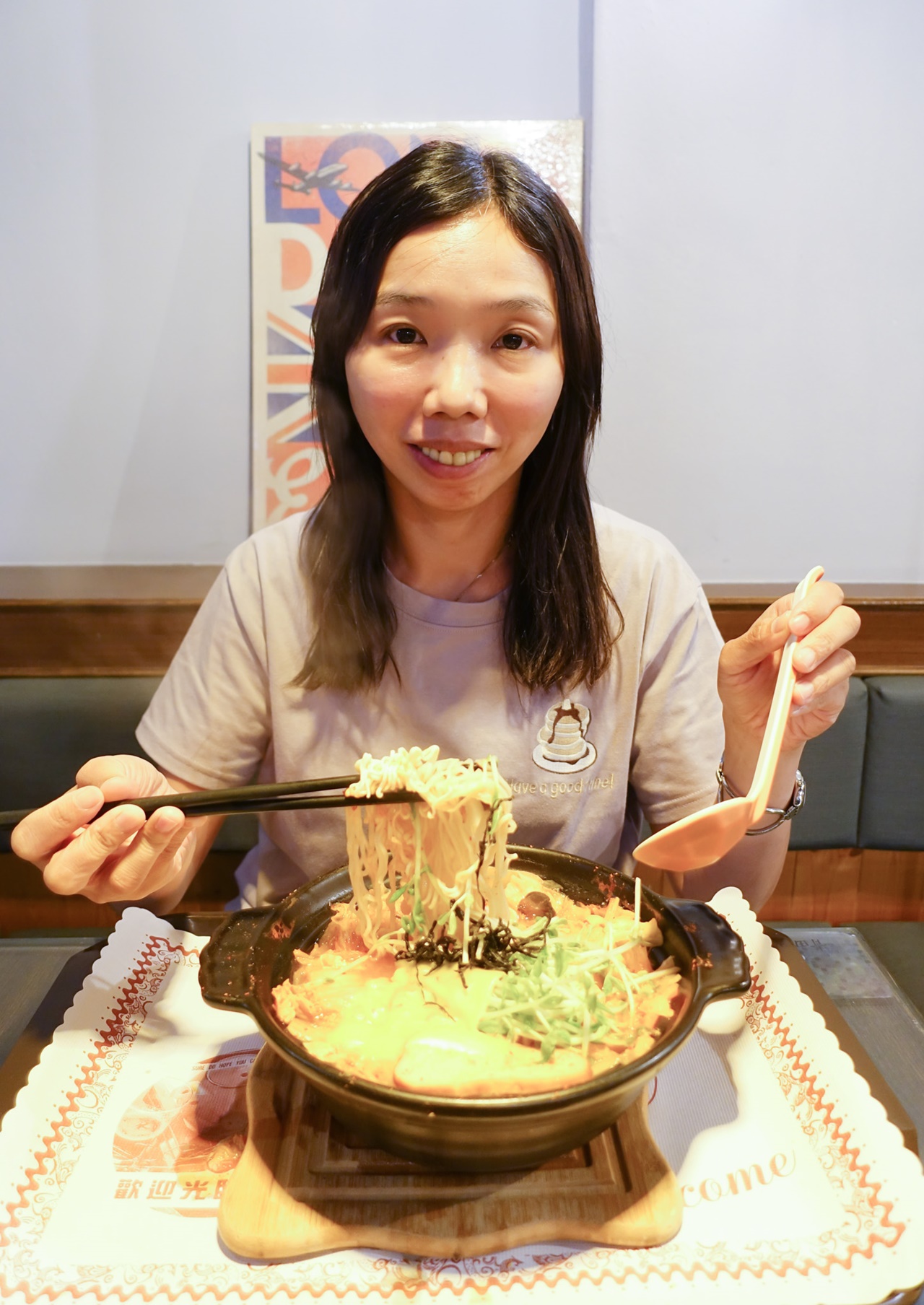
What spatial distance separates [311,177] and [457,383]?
760mm

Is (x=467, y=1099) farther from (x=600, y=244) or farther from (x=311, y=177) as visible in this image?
(x=311, y=177)

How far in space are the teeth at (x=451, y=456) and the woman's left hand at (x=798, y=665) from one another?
0.51 meters

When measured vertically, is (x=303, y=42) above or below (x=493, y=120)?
above

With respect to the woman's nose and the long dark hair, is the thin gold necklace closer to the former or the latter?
the long dark hair

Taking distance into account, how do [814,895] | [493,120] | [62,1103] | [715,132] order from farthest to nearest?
[814,895], [493,120], [715,132], [62,1103]

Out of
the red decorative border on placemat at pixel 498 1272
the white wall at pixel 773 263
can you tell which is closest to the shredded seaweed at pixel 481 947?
the red decorative border on placemat at pixel 498 1272

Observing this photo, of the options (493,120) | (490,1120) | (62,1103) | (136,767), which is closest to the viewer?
(490,1120)

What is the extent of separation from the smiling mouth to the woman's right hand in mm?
653

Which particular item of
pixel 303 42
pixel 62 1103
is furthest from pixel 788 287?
pixel 62 1103

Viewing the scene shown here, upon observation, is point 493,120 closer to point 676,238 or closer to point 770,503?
point 676,238

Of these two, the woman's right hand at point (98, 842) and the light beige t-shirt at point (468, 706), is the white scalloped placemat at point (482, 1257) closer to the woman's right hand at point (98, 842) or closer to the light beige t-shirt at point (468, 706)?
the woman's right hand at point (98, 842)

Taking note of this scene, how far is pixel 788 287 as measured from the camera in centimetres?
152

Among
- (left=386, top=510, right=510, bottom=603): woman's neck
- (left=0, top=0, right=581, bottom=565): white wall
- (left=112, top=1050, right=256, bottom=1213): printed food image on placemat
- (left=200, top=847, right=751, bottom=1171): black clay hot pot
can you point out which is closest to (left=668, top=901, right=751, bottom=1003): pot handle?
(left=200, top=847, right=751, bottom=1171): black clay hot pot

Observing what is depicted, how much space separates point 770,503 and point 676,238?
1.59 feet
